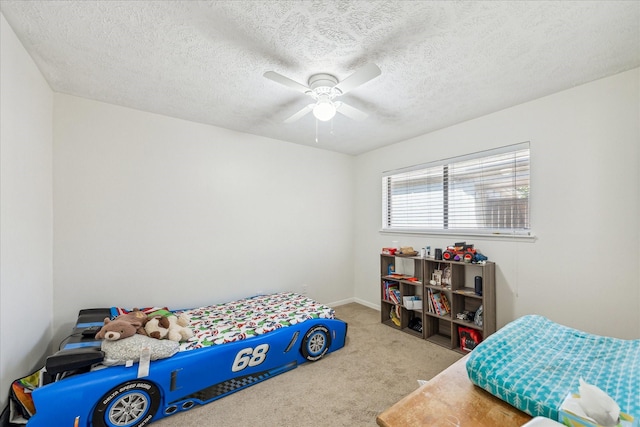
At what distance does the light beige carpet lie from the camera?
1.76 metres

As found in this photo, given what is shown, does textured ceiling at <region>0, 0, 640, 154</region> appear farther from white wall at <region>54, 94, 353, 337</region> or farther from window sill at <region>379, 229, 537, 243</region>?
window sill at <region>379, 229, 537, 243</region>

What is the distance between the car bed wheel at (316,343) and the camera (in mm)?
2427

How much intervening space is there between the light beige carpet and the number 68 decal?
0.20 meters

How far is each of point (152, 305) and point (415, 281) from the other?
2955 millimetres

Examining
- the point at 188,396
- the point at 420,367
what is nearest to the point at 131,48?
the point at 188,396

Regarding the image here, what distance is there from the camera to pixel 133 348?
173 centimetres

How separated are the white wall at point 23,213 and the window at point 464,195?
367cm

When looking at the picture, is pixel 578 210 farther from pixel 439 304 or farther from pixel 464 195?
pixel 439 304

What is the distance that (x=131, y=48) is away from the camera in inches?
66.6

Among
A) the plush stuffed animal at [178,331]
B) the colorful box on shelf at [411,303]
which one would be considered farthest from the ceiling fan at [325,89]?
the colorful box on shelf at [411,303]

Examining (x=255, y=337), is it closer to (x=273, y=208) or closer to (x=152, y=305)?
(x=152, y=305)

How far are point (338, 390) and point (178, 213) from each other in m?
2.37

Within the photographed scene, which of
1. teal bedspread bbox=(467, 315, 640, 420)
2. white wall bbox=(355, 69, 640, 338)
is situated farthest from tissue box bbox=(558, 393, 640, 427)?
white wall bbox=(355, 69, 640, 338)

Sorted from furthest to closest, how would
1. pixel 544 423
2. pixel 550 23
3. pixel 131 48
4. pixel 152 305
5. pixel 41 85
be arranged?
pixel 152 305 → pixel 41 85 → pixel 131 48 → pixel 550 23 → pixel 544 423
